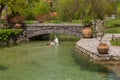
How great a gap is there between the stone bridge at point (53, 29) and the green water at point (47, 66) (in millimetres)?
7861

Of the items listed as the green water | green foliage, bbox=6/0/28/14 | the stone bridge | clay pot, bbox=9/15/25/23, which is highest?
green foliage, bbox=6/0/28/14

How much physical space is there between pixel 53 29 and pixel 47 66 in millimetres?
17347

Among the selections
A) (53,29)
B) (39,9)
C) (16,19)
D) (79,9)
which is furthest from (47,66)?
(39,9)

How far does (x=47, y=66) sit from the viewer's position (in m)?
26.1

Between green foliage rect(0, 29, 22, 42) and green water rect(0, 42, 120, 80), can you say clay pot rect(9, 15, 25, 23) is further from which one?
green water rect(0, 42, 120, 80)

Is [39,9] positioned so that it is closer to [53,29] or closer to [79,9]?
[79,9]

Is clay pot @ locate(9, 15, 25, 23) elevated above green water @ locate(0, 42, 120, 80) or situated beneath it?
elevated above

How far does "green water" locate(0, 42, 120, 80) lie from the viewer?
22297 mm

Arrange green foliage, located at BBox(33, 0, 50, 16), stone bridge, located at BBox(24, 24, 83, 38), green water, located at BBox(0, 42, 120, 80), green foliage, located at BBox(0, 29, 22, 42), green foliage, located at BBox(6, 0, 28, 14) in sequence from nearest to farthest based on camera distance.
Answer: green water, located at BBox(0, 42, 120, 80), green foliage, located at BBox(0, 29, 22, 42), green foliage, located at BBox(6, 0, 28, 14), stone bridge, located at BBox(24, 24, 83, 38), green foliage, located at BBox(33, 0, 50, 16)

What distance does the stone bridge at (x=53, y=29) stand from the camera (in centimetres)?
4284

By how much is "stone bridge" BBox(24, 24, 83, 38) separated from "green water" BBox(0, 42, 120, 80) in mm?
7861

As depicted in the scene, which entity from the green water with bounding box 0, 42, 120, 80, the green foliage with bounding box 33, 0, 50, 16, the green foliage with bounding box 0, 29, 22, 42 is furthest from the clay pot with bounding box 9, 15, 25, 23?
the green foliage with bounding box 33, 0, 50, 16

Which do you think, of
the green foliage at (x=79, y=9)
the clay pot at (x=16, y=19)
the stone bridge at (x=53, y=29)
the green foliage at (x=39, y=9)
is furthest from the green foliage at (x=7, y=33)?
the green foliage at (x=39, y=9)

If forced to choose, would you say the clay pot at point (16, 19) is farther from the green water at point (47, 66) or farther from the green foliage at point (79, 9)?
the green foliage at point (79, 9)
